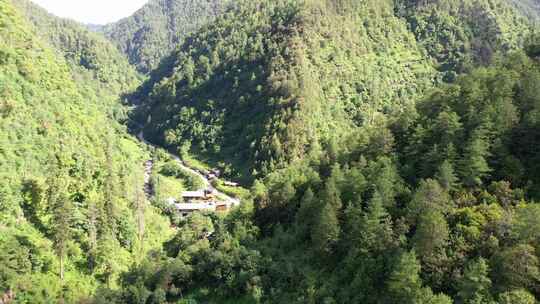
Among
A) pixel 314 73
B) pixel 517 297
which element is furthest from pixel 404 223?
pixel 314 73

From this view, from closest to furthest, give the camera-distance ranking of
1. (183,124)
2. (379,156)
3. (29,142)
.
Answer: (379,156)
(29,142)
(183,124)

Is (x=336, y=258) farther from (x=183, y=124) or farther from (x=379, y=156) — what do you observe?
(x=183, y=124)

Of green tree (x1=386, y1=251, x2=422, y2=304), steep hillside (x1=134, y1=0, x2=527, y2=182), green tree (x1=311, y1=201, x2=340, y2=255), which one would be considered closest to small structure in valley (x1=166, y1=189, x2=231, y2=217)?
steep hillside (x1=134, y1=0, x2=527, y2=182)

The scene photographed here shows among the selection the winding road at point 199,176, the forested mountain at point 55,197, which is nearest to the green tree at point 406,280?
the forested mountain at point 55,197

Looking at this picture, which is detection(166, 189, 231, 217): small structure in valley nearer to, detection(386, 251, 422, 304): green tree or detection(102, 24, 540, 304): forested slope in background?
detection(102, 24, 540, 304): forested slope in background

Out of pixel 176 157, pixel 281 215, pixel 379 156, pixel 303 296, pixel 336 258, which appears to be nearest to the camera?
pixel 303 296

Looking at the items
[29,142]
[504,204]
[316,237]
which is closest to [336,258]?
[316,237]

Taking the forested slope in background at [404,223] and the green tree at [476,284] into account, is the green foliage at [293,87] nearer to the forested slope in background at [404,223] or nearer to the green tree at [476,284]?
the forested slope in background at [404,223]
